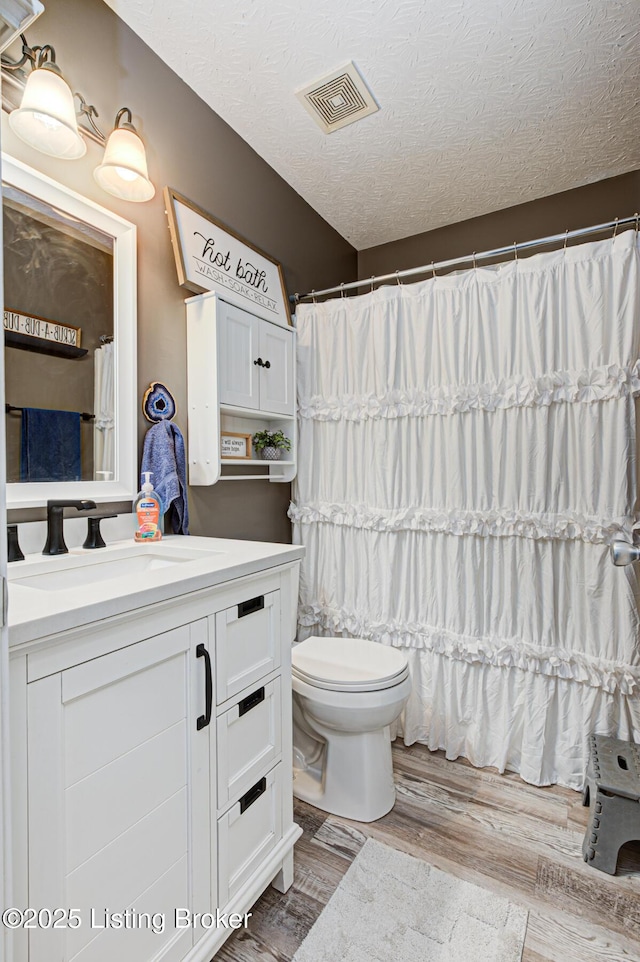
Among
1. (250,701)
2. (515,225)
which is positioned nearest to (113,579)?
(250,701)

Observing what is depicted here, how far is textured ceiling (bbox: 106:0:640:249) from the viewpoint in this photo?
1.48 metres

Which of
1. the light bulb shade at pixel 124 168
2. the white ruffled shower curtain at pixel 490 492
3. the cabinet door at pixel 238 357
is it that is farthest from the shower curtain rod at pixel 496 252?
the light bulb shade at pixel 124 168

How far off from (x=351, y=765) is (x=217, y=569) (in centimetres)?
103

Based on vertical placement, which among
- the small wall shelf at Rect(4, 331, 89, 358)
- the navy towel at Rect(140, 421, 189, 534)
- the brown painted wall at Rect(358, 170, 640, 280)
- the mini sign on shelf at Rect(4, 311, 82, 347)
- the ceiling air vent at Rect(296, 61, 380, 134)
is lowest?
the navy towel at Rect(140, 421, 189, 534)

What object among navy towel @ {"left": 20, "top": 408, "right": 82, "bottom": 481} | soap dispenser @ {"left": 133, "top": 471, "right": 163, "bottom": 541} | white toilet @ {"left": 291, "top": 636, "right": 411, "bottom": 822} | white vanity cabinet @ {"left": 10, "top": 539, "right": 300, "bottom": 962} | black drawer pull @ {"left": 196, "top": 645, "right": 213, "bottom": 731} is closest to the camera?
white vanity cabinet @ {"left": 10, "top": 539, "right": 300, "bottom": 962}

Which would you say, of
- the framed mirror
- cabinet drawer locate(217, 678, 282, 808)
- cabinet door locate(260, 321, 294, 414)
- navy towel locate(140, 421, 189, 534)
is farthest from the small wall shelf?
cabinet drawer locate(217, 678, 282, 808)

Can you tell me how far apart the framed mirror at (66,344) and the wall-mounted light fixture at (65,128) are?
0.08 m

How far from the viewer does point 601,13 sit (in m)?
1.47

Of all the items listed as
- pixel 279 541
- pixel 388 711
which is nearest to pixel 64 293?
pixel 279 541

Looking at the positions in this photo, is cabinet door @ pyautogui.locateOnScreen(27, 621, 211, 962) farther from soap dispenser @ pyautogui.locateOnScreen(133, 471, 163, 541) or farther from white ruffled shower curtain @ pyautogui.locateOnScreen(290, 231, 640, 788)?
white ruffled shower curtain @ pyautogui.locateOnScreen(290, 231, 640, 788)

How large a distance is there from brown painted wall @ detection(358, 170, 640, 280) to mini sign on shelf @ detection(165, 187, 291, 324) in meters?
0.97

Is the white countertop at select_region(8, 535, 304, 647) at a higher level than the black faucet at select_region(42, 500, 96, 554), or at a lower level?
lower

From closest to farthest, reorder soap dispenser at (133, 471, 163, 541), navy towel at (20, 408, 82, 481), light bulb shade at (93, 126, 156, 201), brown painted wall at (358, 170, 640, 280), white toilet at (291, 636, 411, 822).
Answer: navy towel at (20, 408, 82, 481), light bulb shade at (93, 126, 156, 201), soap dispenser at (133, 471, 163, 541), white toilet at (291, 636, 411, 822), brown painted wall at (358, 170, 640, 280)

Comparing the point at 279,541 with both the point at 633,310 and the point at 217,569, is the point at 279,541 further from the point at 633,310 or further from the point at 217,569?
the point at 633,310
